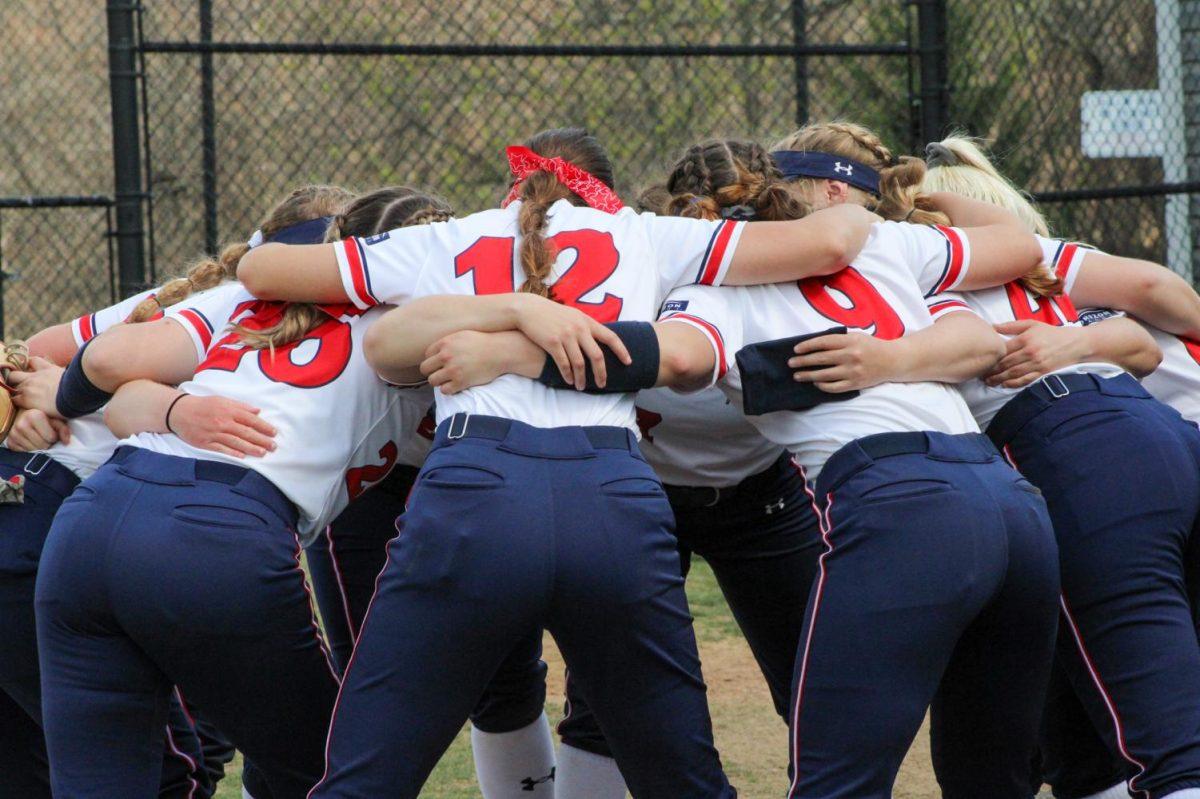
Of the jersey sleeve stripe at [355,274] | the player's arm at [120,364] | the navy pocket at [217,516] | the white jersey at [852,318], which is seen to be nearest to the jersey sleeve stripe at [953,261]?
the white jersey at [852,318]

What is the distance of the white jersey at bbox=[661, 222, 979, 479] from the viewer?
247cm

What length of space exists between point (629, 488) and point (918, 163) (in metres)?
1.32

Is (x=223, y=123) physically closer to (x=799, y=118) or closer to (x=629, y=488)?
(x=799, y=118)

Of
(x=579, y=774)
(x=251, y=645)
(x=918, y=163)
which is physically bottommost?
(x=579, y=774)

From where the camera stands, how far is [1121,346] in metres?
2.81

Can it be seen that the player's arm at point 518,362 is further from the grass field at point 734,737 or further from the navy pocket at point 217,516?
the grass field at point 734,737

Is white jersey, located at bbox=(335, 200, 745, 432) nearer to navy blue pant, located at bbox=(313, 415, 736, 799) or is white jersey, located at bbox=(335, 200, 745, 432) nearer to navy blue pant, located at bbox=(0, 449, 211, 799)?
navy blue pant, located at bbox=(313, 415, 736, 799)

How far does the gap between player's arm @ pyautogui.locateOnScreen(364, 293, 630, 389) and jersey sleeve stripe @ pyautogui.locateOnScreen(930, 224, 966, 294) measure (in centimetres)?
76

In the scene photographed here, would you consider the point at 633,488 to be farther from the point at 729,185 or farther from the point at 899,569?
the point at 729,185

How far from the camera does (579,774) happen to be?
10.5 feet

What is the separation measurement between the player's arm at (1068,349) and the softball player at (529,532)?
0.43 m

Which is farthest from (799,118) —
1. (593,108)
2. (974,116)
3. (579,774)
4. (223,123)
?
(579,774)

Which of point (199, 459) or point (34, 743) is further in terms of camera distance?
point (34, 743)

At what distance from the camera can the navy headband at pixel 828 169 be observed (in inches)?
121
